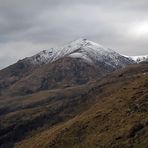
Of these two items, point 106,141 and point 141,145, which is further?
point 106,141

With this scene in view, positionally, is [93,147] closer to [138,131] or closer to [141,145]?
[138,131]

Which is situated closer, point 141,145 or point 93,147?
point 141,145

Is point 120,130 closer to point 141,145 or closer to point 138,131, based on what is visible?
point 138,131

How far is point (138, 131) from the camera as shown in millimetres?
186375

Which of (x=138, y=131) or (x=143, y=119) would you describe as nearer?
(x=138, y=131)

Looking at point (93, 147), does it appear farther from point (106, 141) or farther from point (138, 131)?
point (138, 131)

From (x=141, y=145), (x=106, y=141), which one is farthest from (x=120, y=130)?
(x=141, y=145)

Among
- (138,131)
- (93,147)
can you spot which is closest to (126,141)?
(138,131)

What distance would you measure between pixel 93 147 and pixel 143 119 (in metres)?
27.4

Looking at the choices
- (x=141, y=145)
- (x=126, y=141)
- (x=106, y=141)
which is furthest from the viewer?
(x=106, y=141)

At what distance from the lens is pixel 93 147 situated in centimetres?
19638

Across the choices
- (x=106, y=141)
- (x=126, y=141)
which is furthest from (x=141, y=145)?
(x=106, y=141)

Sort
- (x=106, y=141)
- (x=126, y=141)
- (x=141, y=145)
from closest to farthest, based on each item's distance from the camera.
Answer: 1. (x=141, y=145)
2. (x=126, y=141)
3. (x=106, y=141)

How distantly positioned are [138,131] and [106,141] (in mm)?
16562
